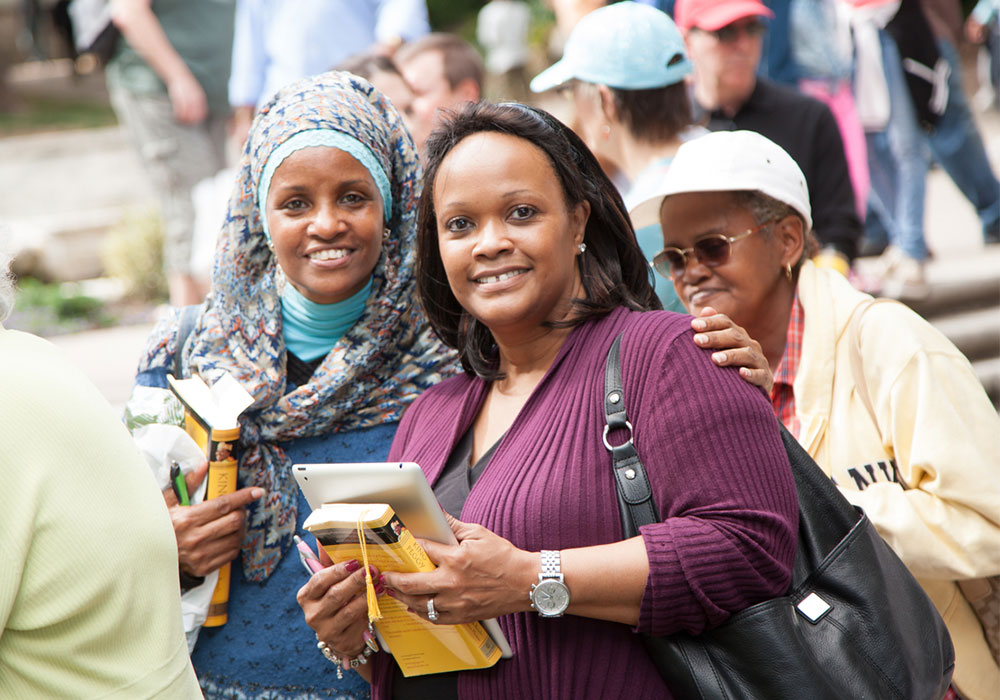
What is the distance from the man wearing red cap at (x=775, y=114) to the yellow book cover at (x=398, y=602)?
9.64 feet

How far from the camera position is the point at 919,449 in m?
2.38

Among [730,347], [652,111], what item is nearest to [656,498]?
[730,347]

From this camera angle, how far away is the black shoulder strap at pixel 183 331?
2.97 metres

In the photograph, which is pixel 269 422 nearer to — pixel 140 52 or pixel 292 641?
pixel 292 641

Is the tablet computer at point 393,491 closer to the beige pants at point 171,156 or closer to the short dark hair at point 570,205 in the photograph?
the short dark hair at point 570,205

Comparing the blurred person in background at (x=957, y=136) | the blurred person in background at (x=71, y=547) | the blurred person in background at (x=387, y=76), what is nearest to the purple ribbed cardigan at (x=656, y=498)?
the blurred person in background at (x=71, y=547)

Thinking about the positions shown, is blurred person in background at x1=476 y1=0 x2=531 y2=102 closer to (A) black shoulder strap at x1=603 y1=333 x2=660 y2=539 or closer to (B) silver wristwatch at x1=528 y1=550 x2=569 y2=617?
(A) black shoulder strap at x1=603 y1=333 x2=660 y2=539

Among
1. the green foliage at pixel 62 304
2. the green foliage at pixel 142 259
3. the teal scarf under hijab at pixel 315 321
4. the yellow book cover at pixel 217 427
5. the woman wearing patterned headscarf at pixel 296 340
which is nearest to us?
the yellow book cover at pixel 217 427

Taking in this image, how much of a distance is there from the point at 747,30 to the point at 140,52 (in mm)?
3823

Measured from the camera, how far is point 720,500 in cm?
195

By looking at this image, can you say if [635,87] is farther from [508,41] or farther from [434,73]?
[508,41]

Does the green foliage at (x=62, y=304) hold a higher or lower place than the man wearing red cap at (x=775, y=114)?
lower

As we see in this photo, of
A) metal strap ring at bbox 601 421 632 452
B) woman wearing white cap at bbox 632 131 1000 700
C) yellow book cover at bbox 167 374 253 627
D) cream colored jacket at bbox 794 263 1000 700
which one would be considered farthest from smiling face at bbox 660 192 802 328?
yellow book cover at bbox 167 374 253 627

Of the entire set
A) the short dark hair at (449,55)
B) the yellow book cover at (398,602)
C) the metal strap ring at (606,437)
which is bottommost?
the yellow book cover at (398,602)
